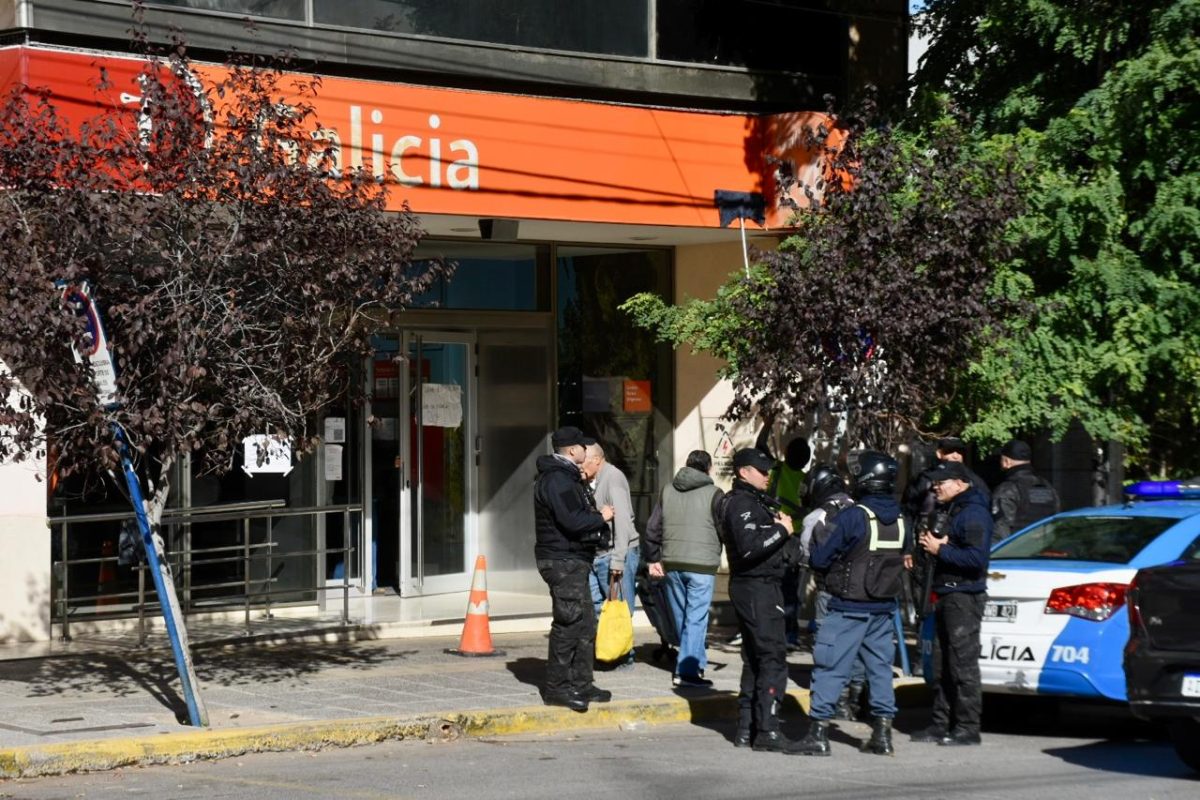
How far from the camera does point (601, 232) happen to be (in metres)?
16.3

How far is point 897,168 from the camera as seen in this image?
12406 millimetres

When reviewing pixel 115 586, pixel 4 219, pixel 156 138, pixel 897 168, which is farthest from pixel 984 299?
pixel 115 586

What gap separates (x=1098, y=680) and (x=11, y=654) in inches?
326

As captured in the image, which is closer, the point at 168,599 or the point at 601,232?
the point at 168,599

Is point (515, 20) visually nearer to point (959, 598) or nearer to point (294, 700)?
point (294, 700)

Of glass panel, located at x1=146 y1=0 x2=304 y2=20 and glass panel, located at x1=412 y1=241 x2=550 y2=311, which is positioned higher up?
glass panel, located at x1=146 y1=0 x2=304 y2=20

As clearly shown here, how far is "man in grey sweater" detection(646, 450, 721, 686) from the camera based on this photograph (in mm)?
11992

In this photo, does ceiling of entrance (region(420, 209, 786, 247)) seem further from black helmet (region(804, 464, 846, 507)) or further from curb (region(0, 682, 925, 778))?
curb (region(0, 682, 925, 778))

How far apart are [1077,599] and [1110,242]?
440 cm

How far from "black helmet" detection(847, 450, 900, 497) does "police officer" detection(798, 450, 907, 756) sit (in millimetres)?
26

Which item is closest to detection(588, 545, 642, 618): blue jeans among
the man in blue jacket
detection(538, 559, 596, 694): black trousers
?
detection(538, 559, 596, 694): black trousers

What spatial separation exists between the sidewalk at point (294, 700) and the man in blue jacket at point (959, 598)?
1.66 metres

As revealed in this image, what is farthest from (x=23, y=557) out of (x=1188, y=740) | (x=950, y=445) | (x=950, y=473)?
(x=1188, y=740)

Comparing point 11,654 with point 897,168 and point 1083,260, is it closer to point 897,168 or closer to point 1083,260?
point 897,168
